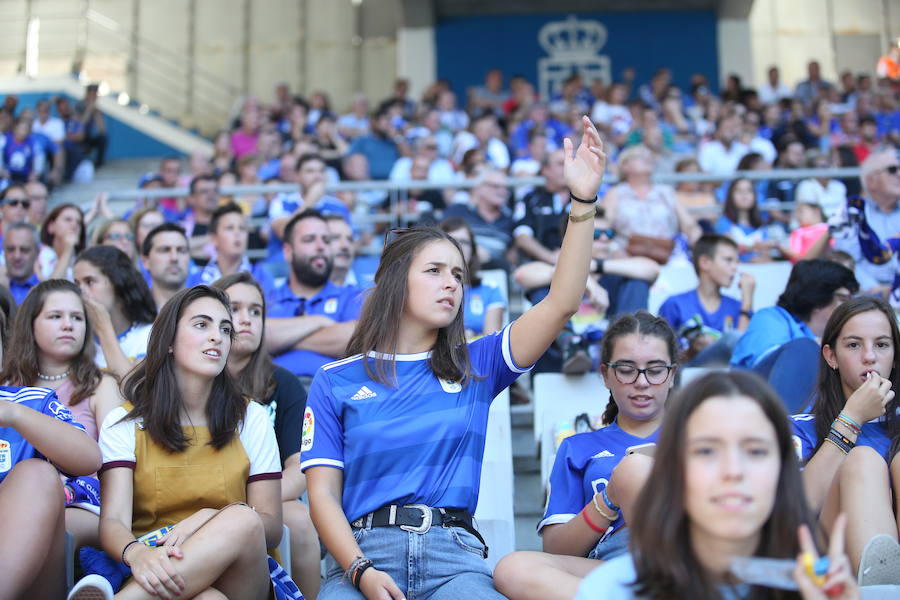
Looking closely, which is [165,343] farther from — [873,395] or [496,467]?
[873,395]

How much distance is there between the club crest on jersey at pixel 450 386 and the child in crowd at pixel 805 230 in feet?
13.9

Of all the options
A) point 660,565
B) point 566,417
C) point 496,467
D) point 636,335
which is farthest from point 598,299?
point 660,565

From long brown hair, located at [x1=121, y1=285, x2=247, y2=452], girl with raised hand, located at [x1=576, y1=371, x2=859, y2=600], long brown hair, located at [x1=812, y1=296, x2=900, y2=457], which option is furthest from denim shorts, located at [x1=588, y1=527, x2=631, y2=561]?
long brown hair, located at [x1=121, y1=285, x2=247, y2=452]

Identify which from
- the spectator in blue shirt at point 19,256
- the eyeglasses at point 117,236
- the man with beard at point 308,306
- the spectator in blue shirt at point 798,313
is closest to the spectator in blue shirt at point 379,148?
the eyeglasses at point 117,236

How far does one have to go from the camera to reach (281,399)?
3883mm

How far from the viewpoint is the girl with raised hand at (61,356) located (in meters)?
3.71

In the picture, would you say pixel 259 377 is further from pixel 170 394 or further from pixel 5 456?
pixel 5 456

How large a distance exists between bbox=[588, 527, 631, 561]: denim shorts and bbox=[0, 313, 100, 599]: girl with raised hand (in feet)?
4.59

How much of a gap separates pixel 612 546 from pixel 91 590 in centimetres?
134

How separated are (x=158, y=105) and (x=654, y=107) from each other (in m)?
7.32

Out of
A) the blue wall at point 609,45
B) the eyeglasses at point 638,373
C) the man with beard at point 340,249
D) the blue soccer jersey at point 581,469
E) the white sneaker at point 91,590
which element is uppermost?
the blue wall at point 609,45

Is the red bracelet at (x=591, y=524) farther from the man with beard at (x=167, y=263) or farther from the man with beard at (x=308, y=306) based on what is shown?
the man with beard at (x=167, y=263)

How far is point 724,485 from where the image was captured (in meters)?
1.93

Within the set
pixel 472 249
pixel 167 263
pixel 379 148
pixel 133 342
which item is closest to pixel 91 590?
pixel 133 342
